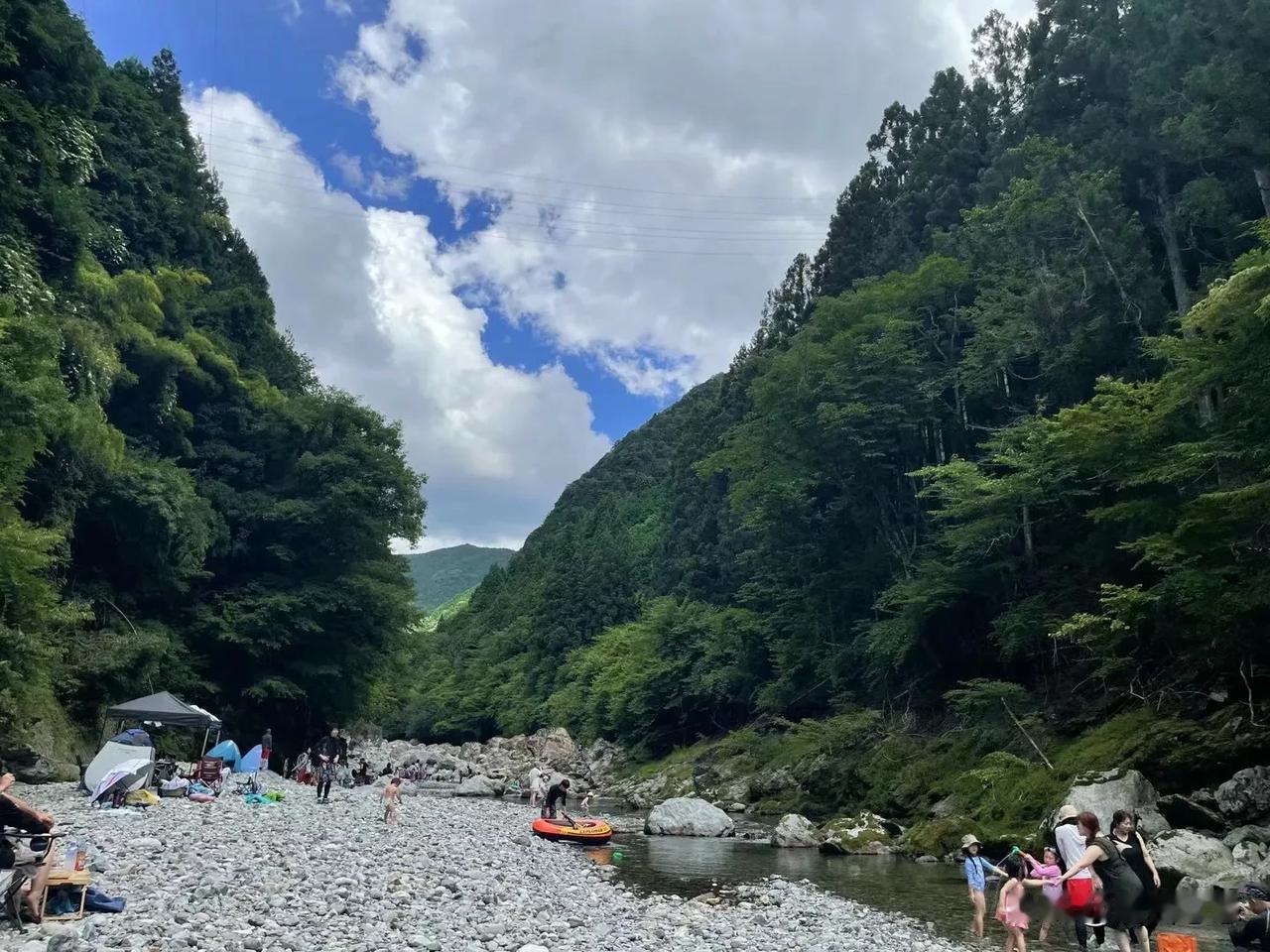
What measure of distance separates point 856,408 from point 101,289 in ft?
95.3

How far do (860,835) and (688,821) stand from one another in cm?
583

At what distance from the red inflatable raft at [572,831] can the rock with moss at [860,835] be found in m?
5.88

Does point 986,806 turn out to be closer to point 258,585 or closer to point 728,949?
point 728,949

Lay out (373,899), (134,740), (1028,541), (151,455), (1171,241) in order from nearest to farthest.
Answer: (373,899)
(134,740)
(1028,541)
(1171,241)
(151,455)

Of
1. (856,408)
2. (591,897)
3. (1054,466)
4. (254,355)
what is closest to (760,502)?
(856,408)

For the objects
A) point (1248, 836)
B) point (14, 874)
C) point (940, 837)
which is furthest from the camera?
point (940, 837)

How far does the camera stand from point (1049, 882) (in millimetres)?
9609

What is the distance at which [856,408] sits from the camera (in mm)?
37406

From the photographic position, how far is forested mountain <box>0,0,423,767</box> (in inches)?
897

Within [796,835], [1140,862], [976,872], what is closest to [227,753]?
[796,835]

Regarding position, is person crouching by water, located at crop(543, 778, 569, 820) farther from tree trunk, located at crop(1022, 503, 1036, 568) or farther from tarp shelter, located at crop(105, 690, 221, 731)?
tree trunk, located at crop(1022, 503, 1036, 568)

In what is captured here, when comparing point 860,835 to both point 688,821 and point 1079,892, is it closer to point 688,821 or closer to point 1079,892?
point 688,821

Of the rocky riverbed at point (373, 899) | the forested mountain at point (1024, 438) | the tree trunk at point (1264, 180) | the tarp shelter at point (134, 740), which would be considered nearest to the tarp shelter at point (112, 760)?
the tarp shelter at point (134, 740)

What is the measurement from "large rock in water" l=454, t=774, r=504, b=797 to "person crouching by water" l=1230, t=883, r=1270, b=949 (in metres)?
38.2
